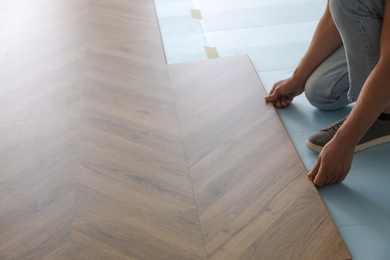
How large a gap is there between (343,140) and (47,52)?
1598 millimetres

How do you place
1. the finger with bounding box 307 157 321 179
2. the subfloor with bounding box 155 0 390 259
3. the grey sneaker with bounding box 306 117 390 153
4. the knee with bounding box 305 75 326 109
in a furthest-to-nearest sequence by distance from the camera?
the knee with bounding box 305 75 326 109, the grey sneaker with bounding box 306 117 390 153, the finger with bounding box 307 157 321 179, the subfloor with bounding box 155 0 390 259

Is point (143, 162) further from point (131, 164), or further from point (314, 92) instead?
point (314, 92)

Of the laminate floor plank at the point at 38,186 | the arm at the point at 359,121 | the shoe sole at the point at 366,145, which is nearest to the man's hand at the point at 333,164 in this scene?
the arm at the point at 359,121

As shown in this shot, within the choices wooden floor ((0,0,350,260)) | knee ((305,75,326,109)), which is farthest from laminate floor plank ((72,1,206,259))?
knee ((305,75,326,109))

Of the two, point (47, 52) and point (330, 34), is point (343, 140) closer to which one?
point (330, 34)

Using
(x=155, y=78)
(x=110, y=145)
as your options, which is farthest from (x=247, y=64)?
(x=110, y=145)

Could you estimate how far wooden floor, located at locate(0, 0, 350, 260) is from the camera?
1517mm

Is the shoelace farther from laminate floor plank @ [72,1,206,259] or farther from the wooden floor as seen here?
→ laminate floor plank @ [72,1,206,259]

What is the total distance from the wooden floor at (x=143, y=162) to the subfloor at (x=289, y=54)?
0.24 ft

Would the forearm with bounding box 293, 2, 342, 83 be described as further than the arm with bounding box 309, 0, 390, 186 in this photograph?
Yes

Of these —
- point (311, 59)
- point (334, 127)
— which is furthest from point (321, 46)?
point (334, 127)

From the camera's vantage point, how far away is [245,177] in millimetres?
1720

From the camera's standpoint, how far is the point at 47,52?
2.54m

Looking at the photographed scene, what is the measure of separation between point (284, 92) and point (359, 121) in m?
0.56
